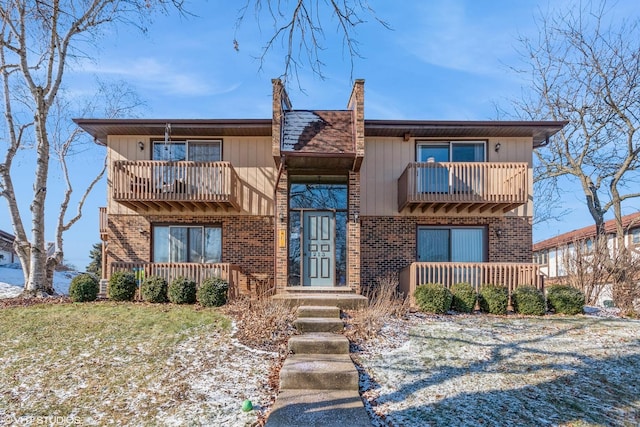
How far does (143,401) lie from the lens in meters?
5.44

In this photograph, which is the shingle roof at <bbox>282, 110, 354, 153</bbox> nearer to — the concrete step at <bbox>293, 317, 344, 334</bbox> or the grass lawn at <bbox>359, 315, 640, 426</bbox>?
the concrete step at <bbox>293, 317, 344, 334</bbox>

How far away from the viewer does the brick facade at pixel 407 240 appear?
13695 millimetres

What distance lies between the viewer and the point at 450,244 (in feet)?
45.3

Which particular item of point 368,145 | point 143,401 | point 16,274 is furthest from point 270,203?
point 16,274

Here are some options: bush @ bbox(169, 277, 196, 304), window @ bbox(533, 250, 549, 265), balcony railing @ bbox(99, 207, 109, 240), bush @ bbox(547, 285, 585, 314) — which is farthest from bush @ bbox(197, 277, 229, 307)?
window @ bbox(533, 250, 549, 265)

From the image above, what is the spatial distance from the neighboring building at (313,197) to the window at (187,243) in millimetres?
33

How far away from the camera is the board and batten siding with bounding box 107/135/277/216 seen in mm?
13969

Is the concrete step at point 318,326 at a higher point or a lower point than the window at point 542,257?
lower

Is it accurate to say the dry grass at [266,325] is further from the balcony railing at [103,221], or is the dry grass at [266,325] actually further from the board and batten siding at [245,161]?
the balcony railing at [103,221]

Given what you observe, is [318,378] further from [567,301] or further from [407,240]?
[407,240]

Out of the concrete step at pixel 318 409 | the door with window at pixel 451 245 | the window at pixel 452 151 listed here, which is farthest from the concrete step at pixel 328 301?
the window at pixel 452 151

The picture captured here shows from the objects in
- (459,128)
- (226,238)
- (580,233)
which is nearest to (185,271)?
(226,238)

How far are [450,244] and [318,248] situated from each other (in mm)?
4578

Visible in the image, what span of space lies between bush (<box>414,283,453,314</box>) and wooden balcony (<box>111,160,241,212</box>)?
20.5 ft
